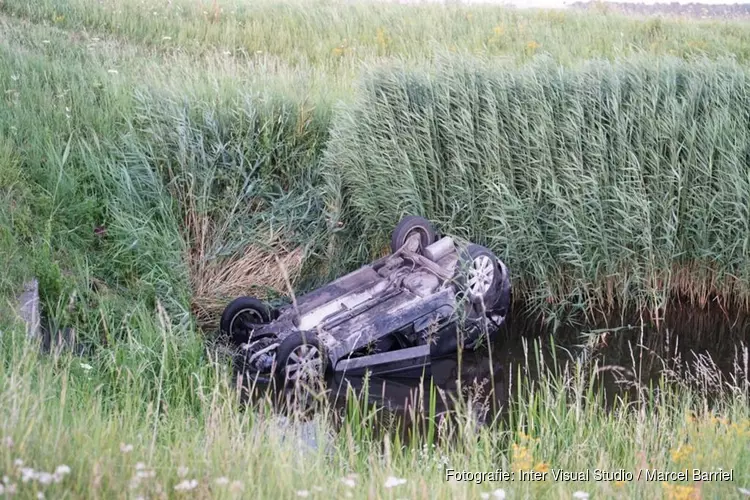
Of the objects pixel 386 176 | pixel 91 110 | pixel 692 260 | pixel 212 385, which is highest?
pixel 91 110

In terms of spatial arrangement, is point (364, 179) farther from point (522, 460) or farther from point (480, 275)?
point (522, 460)

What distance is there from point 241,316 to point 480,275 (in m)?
2.06

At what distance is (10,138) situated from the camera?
7793 millimetres

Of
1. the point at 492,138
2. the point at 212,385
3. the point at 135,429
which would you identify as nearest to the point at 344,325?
the point at 212,385

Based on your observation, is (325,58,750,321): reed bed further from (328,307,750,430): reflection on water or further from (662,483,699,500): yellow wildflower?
(662,483,699,500): yellow wildflower

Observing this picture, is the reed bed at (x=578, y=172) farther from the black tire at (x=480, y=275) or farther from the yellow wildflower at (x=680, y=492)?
the yellow wildflower at (x=680, y=492)

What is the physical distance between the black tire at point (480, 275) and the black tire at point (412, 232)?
1.35 ft

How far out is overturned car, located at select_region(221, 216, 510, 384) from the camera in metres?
6.72

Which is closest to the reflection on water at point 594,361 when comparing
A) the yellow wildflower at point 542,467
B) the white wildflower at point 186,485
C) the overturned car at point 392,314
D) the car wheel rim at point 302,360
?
the overturned car at point 392,314

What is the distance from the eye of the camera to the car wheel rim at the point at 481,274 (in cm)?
720

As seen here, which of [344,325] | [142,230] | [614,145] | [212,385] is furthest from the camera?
[614,145]

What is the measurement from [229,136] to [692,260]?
478 cm

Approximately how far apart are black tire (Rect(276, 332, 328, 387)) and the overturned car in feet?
0.04

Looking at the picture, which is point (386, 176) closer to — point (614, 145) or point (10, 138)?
point (614, 145)
